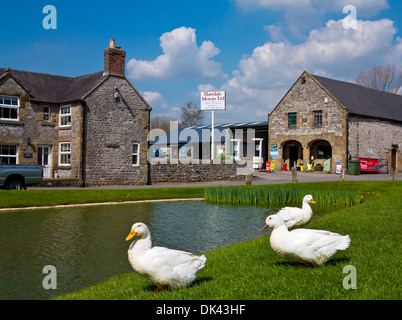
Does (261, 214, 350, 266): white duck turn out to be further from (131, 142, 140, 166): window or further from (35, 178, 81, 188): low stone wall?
(131, 142, 140, 166): window

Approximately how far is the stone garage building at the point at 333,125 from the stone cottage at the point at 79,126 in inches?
859

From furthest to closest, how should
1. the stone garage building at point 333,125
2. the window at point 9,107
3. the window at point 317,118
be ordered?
the window at point 317,118
the stone garage building at point 333,125
the window at point 9,107

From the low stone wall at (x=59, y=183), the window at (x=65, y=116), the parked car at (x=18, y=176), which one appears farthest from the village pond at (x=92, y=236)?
the window at (x=65, y=116)

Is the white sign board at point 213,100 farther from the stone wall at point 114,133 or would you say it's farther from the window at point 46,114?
the window at point 46,114

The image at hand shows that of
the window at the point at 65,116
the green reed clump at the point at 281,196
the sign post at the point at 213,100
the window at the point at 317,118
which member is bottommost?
the green reed clump at the point at 281,196

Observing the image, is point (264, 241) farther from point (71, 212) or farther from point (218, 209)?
point (71, 212)

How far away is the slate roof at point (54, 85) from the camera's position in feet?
106

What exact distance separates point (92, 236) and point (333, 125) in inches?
1509

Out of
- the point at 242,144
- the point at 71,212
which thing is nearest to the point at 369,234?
the point at 71,212

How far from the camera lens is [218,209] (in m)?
19.9

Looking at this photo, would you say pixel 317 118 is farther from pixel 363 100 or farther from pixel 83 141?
pixel 83 141

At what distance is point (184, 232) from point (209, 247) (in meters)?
2.34

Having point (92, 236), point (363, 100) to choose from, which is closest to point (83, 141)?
point (92, 236)

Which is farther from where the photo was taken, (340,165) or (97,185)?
(340,165)
